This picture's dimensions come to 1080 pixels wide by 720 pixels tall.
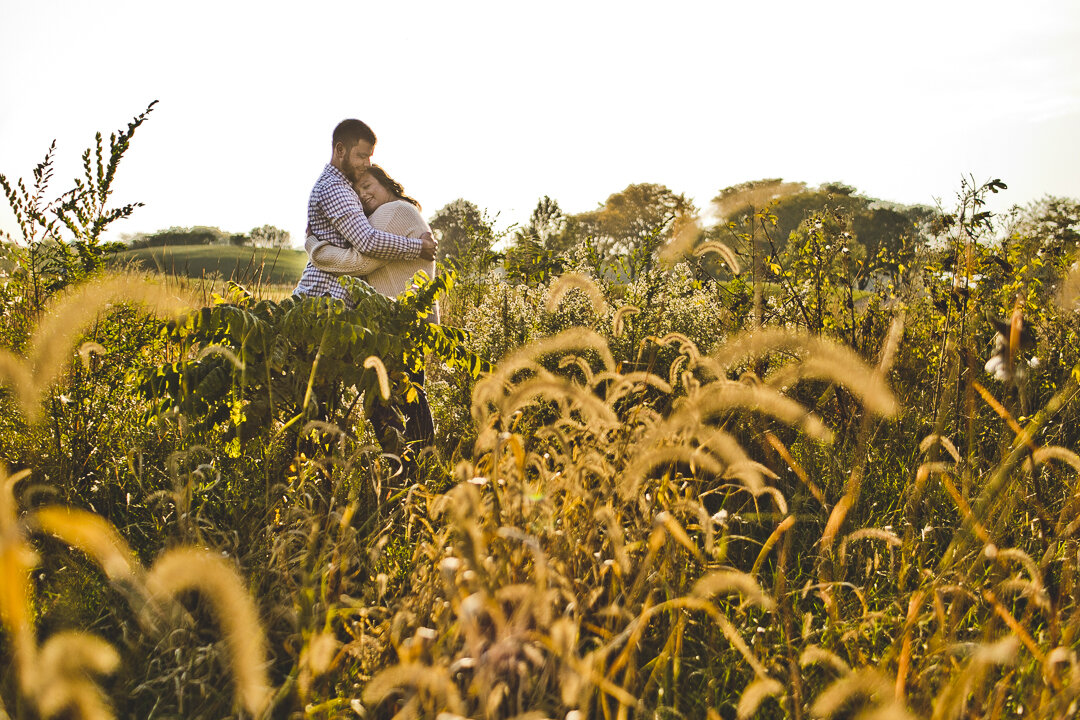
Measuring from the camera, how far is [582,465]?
1.97 m

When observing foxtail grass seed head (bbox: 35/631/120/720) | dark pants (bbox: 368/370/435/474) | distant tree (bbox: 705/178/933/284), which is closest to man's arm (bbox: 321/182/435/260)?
dark pants (bbox: 368/370/435/474)

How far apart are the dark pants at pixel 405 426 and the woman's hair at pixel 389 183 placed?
1072 millimetres

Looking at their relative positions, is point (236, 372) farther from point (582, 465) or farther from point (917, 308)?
point (917, 308)

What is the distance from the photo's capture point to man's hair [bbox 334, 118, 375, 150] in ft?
12.7

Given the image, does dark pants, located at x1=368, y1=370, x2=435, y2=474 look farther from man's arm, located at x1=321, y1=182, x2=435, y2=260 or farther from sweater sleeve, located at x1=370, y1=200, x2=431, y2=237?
sweater sleeve, located at x1=370, y1=200, x2=431, y2=237

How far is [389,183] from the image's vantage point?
4.05m

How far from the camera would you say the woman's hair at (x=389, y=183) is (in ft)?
13.2

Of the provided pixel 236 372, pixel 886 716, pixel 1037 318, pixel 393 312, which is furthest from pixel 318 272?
pixel 1037 318

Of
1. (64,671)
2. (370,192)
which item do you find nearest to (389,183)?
(370,192)

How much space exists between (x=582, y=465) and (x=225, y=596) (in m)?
0.98

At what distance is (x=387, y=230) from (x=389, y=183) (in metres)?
0.34

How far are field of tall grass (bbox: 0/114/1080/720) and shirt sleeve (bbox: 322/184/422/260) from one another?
2.53 ft

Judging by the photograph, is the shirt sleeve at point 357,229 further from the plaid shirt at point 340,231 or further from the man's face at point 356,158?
the man's face at point 356,158

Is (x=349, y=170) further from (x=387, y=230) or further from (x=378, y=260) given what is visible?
(x=378, y=260)
